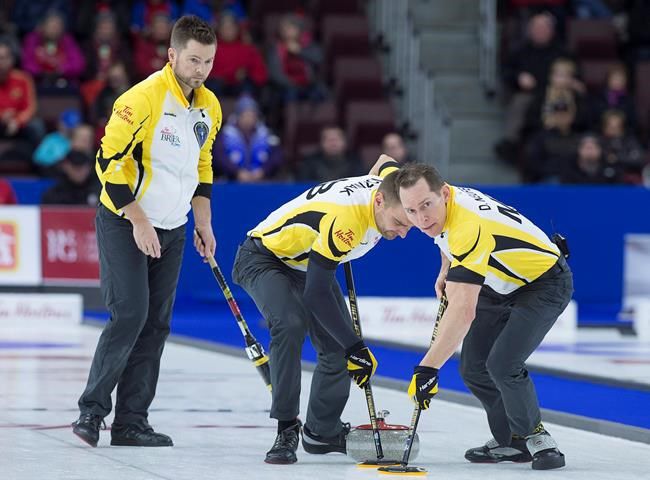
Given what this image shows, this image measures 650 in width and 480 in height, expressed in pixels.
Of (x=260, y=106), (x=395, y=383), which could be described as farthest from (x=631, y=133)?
(x=395, y=383)

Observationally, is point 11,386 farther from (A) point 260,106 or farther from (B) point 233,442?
(A) point 260,106

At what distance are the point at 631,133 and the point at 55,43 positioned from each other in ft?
20.3

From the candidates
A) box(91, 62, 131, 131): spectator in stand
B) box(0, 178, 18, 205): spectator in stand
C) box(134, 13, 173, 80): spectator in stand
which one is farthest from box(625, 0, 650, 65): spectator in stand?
box(0, 178, 18, 205): spectator in stand

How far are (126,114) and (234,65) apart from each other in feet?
31.2

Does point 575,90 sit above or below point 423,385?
above

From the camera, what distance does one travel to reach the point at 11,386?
28.6 ft

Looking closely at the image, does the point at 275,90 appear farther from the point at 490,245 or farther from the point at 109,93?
the point at 490,245

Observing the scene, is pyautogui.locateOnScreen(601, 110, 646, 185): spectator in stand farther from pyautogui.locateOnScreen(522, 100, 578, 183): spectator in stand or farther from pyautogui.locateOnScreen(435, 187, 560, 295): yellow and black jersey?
pyautogui.locateOnScreen(435, 187, 560, 295): yellow and black jersey

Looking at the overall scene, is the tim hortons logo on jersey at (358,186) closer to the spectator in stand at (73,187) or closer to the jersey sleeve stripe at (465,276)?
the jersey sleeve stripe at (465,276)

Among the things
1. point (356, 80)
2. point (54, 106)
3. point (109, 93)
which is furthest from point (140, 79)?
point (356, 80)

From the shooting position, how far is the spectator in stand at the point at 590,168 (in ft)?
47.0

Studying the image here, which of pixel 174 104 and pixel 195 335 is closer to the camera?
pixel 174 104

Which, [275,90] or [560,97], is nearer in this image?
[560,97]

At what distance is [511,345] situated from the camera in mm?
6293
